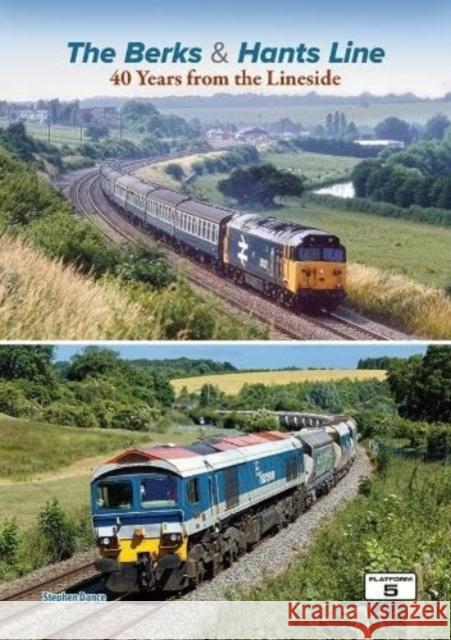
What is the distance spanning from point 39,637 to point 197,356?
6.37 ft

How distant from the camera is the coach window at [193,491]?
30.5ft

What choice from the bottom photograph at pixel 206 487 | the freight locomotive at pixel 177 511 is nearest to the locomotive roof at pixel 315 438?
the bottom photograph at pixel 206 487

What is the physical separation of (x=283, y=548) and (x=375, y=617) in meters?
1.59

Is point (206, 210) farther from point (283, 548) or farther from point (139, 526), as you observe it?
point (283, 548)

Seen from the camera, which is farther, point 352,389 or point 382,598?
point 352,389

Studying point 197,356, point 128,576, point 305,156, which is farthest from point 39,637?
point 305,156

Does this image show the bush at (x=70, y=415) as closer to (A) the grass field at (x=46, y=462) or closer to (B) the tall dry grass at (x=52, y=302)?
(A) the grass field at (x=46, y=462)

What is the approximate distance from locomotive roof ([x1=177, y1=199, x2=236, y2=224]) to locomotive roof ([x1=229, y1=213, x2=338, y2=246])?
0.21 feet

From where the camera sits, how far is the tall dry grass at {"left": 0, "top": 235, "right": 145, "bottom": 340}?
9016mm

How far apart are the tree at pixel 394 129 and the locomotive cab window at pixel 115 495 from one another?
2.72 m

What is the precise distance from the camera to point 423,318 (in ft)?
29.4

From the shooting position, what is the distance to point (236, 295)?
30.2 feet

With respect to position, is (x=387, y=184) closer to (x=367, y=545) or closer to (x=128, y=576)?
(x=367, y=545)

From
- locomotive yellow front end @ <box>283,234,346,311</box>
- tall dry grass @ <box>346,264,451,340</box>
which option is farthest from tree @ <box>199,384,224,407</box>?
tall dry grass @ <box>346,264,451,340</box>
